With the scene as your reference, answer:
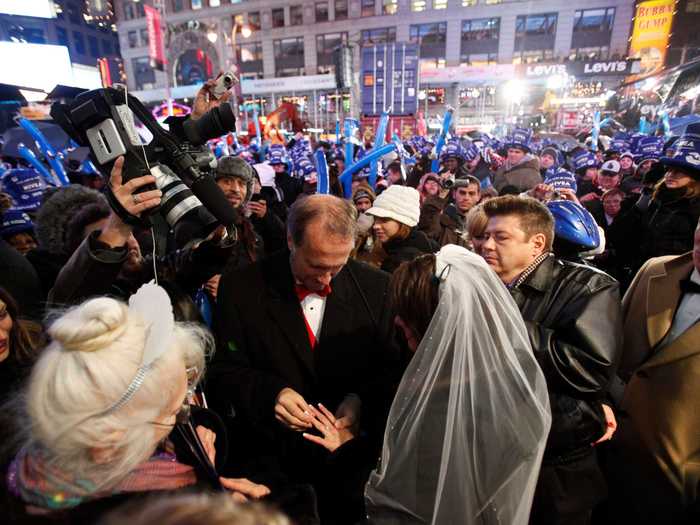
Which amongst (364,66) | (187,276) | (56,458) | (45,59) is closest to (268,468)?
(56,458)

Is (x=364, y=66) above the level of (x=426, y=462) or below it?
above

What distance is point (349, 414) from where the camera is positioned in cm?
164

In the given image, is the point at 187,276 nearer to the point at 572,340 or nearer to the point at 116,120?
the point at 116,120

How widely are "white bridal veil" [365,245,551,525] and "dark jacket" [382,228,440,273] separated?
1.94 metres

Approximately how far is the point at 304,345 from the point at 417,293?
2.41ft

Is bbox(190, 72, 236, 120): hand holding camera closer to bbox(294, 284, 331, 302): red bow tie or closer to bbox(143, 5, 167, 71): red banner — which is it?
bbox(294, 284, 331, 302): red bow tie

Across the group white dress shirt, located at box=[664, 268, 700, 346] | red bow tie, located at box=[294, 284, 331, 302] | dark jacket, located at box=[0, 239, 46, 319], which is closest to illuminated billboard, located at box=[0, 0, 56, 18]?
dark jacket, located at box=[0, 239, 46, 319]

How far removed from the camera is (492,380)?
44.9 inches

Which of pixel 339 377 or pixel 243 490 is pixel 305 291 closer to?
pixel 339 377

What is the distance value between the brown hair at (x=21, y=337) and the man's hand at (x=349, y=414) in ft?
4.18

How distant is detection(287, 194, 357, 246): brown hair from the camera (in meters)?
1.72

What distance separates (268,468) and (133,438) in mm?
851

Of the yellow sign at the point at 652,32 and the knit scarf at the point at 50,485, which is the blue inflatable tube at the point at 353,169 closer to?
the knit scarf at the point at 50,485

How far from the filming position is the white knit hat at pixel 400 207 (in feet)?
10.4
